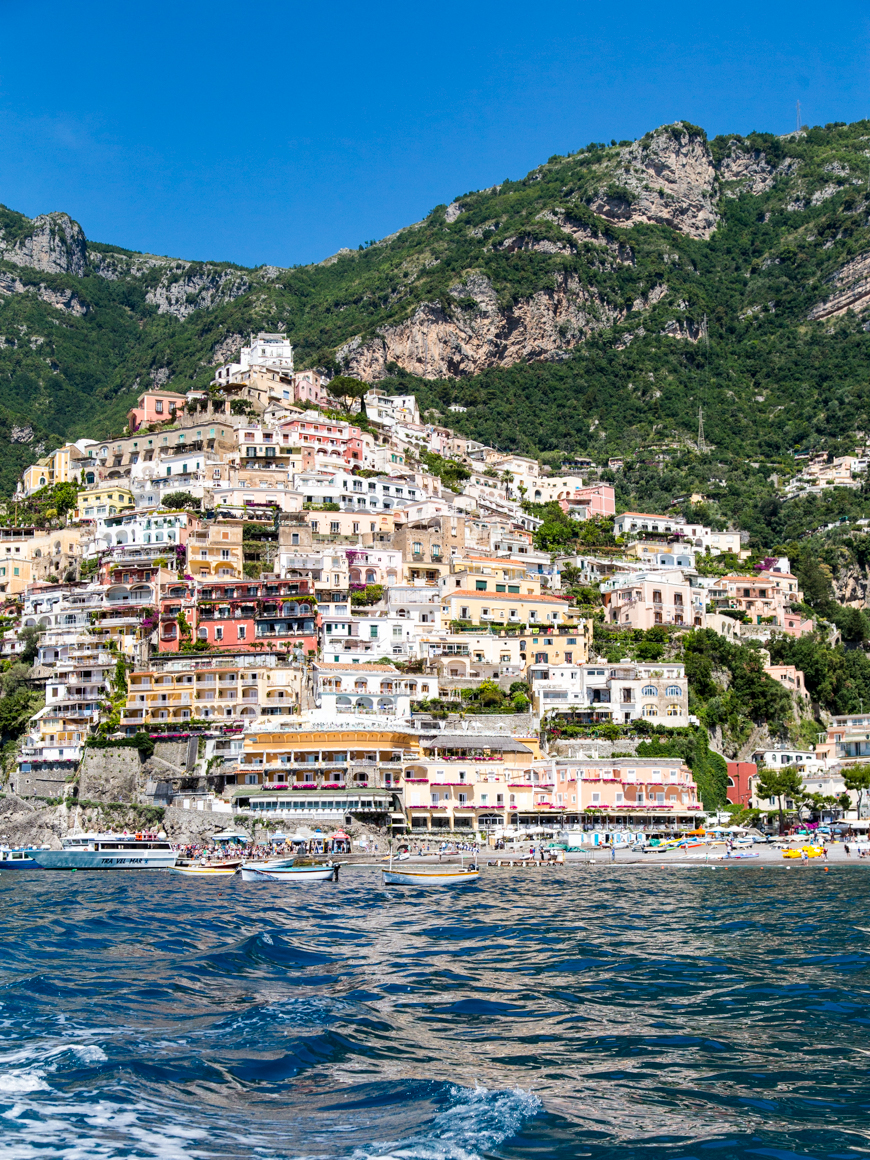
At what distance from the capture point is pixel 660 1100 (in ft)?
60.3

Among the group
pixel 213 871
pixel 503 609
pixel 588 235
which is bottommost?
pixel 213 871

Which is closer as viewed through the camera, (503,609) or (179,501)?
(503,609)

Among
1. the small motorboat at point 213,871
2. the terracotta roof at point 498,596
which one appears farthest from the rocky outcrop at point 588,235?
the small motorboat at point 213,871

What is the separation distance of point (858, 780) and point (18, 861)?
47572 millimetres

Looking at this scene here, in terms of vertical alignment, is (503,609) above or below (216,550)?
below

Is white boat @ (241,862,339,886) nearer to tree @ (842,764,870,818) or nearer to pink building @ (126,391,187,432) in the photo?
tree @ (842,764,870,818)

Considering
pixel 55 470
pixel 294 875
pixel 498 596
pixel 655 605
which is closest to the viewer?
pixel 294 875

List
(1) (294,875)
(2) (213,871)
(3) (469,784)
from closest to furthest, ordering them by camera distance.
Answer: (1) (294,875) < (2) (213,871) < (3) (469,784)

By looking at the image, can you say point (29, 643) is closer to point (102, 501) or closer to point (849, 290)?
point (102, 501)

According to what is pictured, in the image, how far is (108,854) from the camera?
195 feet

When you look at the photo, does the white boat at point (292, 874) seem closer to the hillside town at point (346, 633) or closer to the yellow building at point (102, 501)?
the hillside town at point (346, 633)

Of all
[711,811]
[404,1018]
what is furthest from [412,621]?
[404,1018]

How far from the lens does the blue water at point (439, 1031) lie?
16953 millimetres

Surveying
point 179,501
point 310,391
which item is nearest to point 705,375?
point 310,391
